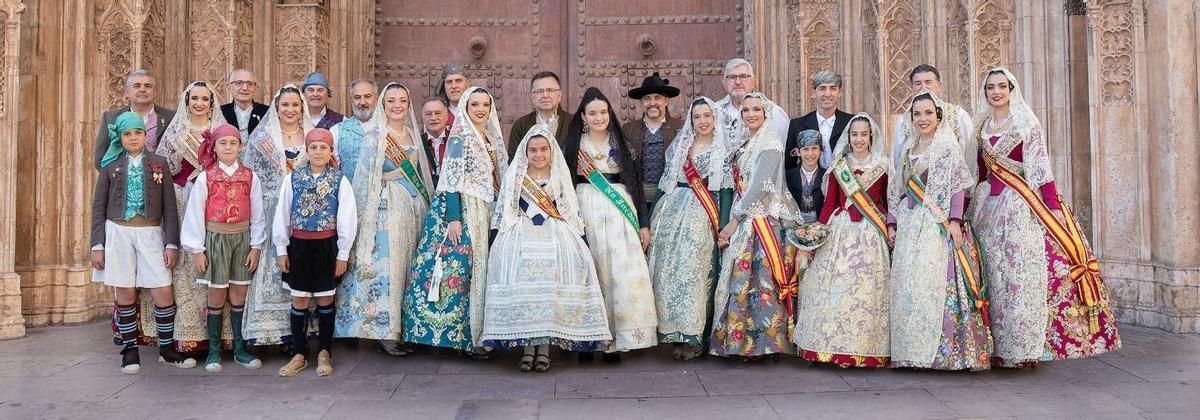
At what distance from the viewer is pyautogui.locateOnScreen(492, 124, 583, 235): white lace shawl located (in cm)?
443

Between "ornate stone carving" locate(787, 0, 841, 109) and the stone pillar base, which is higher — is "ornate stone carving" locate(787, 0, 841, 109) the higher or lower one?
the higher one

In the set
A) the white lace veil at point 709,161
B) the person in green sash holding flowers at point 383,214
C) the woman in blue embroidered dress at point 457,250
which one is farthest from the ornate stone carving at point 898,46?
the person in green sash holding flowers at point 383,214

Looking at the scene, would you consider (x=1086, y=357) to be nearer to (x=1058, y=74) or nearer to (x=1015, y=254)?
(x=1015, y=254)

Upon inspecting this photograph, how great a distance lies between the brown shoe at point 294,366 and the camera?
167 inches

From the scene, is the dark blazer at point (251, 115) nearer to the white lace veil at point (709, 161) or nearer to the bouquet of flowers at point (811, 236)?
the white lace veil at point (709, 161)

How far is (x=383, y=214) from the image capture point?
4668mm

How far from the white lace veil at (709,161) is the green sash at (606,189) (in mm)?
334

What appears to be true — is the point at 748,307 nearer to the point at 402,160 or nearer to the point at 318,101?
the point at 402,160

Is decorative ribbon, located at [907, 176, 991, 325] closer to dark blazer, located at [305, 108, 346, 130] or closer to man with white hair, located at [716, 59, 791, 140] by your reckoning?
man with white hair, located at [716, 59, 791, 140]

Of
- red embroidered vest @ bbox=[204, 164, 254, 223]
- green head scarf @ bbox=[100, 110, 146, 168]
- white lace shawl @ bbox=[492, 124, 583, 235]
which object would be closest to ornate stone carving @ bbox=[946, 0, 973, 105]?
white lace shawl @ bbox=[492, 124, 583, 235]

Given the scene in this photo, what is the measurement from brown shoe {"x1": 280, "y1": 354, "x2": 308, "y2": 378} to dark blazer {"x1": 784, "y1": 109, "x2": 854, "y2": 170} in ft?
10.0

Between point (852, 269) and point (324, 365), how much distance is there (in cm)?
286

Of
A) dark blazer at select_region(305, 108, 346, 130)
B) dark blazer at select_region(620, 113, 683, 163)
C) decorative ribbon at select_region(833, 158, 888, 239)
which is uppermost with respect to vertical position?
dark blazer at select_region(305, 108, 346, 130)

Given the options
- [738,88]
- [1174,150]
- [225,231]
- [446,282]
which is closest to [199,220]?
[225,231]
